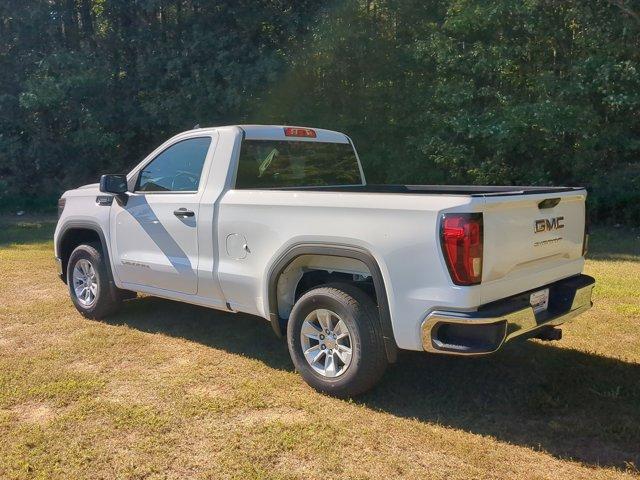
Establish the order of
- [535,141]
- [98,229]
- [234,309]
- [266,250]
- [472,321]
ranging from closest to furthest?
[472,321], [266,250], [234,309], [98,229], [535,141]

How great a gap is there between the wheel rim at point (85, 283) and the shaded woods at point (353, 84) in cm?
900

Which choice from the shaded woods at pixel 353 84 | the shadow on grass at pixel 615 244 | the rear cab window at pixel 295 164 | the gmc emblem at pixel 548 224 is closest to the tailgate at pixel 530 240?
the gmc emblem at pixel 548 224

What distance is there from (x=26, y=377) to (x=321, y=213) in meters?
2.59

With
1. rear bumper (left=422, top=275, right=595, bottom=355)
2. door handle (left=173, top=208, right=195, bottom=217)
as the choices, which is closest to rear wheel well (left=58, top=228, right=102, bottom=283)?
door handle (left=173, top=208, right=195, bottom=217)

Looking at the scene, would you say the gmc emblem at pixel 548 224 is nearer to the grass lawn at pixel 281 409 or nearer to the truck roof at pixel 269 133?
the grass lawn at pixel 281 409

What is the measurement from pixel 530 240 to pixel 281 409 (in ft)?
6.37

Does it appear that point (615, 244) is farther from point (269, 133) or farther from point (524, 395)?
point (269, 133)

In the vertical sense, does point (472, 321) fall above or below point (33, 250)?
above

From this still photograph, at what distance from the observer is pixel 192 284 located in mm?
5352

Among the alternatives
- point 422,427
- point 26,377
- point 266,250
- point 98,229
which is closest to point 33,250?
point 98,229

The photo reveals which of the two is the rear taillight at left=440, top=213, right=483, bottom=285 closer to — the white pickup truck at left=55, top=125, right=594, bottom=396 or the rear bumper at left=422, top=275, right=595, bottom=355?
the white pickup truck at left=55, top=125, right=594, bottom=396

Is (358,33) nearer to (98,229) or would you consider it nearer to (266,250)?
Answer: (98,229)

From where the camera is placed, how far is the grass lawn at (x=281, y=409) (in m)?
3.57

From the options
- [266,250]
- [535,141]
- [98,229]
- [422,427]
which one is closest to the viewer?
[422,427]
